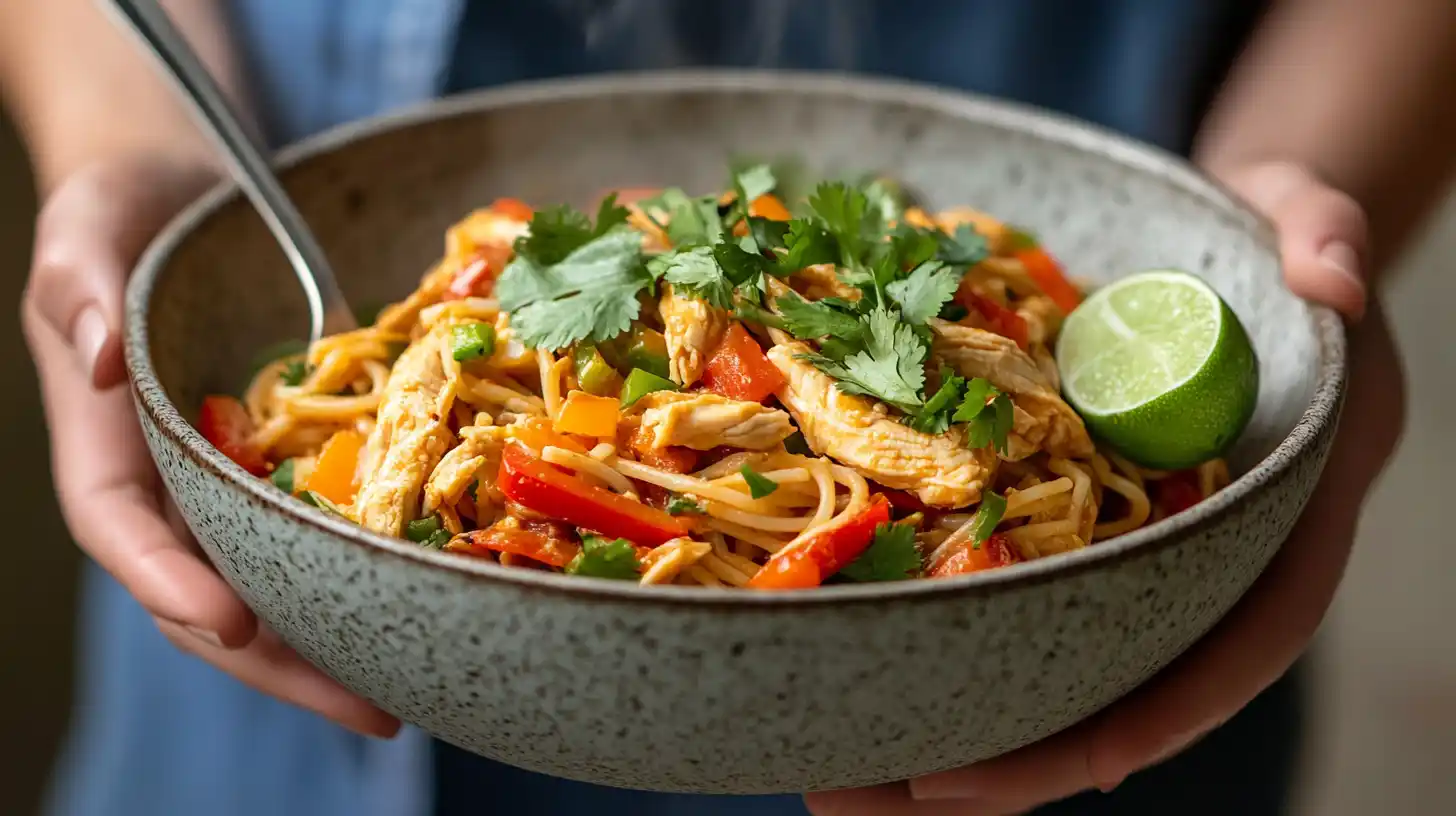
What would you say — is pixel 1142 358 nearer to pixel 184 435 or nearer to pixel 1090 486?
pixel 1090 486

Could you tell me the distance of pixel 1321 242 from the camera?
201cm

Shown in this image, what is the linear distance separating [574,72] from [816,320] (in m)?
1.44

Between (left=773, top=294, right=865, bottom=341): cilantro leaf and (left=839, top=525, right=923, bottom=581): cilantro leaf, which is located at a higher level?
(left=773, top=294, right=865, bottom=341): cilantro leaf

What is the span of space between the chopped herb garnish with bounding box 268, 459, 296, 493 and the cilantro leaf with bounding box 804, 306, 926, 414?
0.82 m

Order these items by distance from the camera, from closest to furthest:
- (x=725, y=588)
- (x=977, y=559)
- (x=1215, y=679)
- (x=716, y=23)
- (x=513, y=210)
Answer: (x=725, y=588), (x=977, y=559), (x=1215, y=679), (x=513, y=210), (x=716, y=23)

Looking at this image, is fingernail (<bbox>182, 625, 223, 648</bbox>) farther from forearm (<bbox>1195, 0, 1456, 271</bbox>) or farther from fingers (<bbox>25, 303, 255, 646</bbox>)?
forearm (<bbox>1195, 0, 1456, 271</bbox>)

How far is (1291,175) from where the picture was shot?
7.63ft

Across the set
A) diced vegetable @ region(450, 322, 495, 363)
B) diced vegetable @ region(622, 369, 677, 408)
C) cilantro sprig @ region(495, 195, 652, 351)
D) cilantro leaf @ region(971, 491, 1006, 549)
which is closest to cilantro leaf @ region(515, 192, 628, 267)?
cilantro sprig @ region(495, 195, 652, 351)

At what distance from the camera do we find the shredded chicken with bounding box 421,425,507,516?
1698 millimetres

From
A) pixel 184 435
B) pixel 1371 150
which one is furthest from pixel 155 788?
pixel 1371 150

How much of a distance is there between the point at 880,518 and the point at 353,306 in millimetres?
1291

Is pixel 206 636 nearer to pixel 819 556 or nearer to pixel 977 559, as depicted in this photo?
pixel 819 556

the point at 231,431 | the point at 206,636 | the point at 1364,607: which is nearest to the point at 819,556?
the point at 206,636

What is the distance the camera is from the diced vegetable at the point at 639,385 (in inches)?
70.1
